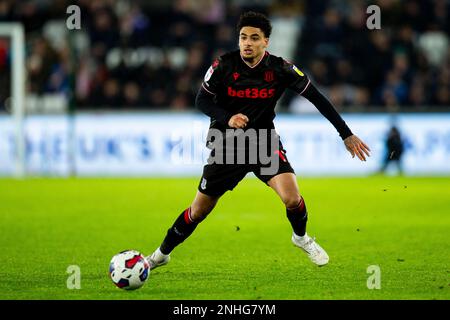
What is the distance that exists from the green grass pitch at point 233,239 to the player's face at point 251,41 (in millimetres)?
1819

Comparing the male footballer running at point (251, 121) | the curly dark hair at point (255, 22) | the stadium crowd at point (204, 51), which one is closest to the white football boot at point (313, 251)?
the male footballer running at point (251, 121)

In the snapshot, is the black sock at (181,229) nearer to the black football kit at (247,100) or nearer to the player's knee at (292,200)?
the black football kit at (247,100)

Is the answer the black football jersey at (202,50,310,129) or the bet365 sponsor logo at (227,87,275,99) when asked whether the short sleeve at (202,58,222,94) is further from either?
the bet365 sponsor logo at (227,87,275,99)

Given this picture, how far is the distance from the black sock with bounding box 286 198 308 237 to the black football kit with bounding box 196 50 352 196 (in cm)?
33

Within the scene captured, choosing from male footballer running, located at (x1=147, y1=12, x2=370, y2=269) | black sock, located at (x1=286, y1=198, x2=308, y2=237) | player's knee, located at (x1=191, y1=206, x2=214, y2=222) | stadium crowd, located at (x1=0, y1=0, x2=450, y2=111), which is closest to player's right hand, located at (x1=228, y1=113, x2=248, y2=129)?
male footballer running, located at (x1=147, y1=12, x2=370, y2=269)

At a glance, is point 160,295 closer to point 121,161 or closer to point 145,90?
point 121,161

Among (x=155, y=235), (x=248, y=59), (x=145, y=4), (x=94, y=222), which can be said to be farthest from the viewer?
(x=145, y=4)

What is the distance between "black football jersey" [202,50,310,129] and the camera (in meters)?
7.87

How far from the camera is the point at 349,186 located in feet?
53.8

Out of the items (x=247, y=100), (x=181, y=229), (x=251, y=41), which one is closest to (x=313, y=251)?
(x=181, y=229)

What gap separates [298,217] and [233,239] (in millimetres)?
2553

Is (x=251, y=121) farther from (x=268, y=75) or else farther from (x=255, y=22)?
(x=255, y=22)

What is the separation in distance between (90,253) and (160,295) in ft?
8.16
